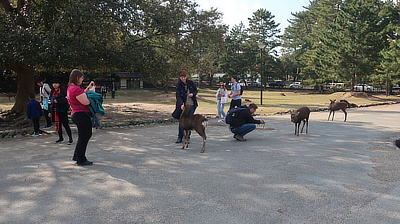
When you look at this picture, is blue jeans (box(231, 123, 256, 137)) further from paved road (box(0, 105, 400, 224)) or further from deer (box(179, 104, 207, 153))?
deer (box(179, 104, 207, 153))

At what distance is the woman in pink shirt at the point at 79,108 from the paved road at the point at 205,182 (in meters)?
0.36

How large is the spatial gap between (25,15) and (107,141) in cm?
678

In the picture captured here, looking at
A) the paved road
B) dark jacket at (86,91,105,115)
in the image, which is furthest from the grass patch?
dark jacket at (86,91,105,115)

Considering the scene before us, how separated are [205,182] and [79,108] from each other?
9.13 ft

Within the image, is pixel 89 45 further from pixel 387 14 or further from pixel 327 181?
pixel 387 14

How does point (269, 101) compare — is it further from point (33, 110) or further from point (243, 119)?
point (33, 110)

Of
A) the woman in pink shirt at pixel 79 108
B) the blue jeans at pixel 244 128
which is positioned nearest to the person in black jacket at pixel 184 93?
the blue jeans at pixel 244 128

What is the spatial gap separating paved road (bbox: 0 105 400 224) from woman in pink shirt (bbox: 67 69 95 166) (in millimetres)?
364

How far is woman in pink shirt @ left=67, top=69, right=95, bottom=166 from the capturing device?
5.61 metres

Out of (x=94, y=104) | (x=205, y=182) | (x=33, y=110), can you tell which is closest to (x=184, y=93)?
(x=94, y=104)

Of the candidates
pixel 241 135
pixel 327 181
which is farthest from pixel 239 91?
pixel 327 181

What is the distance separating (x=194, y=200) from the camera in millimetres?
4207

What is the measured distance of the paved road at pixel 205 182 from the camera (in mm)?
3773

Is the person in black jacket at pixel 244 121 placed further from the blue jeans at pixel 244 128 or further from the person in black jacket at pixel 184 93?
the person in black jacket at pixel 184 93
